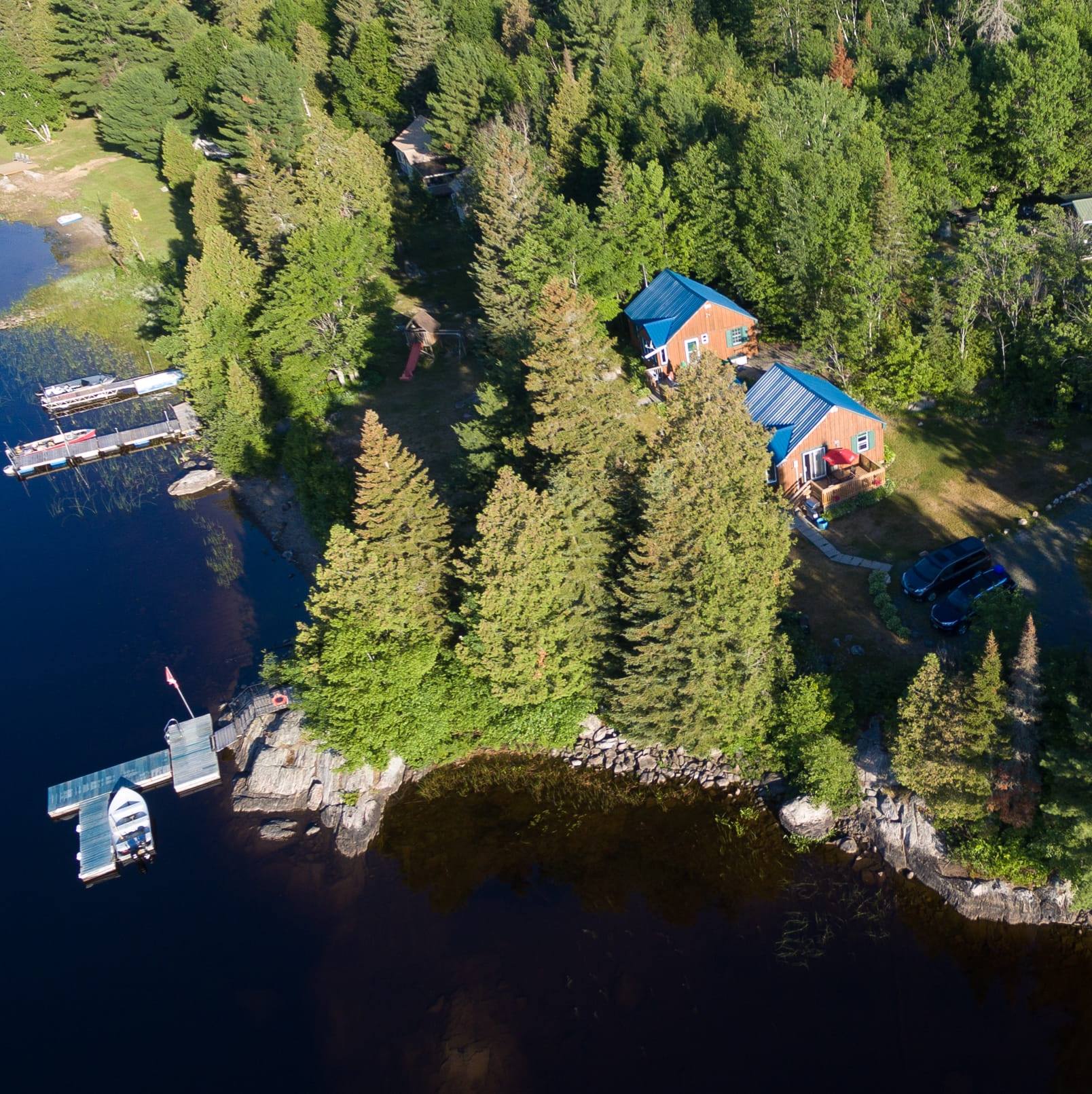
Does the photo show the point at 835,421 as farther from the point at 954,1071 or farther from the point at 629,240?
the point at 954,1071

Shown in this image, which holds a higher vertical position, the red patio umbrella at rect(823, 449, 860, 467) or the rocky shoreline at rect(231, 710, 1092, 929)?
the red patio umbrella at rect(823, 449, 860, 467)

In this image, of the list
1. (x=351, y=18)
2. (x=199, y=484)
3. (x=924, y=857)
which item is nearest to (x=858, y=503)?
(x=924, y=857)

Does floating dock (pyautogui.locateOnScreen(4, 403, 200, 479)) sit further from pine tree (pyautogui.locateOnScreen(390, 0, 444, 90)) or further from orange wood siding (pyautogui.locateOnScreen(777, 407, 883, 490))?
pine tree (pyautogui.locateOnScreen(390, 0, 444, 90))

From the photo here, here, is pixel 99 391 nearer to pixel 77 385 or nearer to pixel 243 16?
pixel 77 385

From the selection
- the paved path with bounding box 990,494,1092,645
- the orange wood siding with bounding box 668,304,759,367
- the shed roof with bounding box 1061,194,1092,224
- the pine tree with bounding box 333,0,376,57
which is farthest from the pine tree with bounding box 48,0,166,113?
the paved path with bounding box 990,494,1092,645

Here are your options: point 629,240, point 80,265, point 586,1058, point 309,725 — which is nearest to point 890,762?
point 586,1058

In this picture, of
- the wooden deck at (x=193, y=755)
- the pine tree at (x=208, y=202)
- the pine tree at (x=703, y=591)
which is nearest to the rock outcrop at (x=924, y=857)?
the pine tree at (x=703, y=591)
